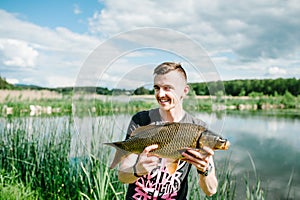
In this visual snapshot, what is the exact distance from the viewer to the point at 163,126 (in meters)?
0.90

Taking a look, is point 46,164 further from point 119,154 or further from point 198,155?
point 198,155

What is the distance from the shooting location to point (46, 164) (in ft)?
11.7

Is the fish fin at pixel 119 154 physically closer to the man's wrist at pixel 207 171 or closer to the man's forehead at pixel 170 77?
the man's forehead at pixel 170 77

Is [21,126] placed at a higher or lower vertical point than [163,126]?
lower

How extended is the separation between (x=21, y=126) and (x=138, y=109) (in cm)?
315

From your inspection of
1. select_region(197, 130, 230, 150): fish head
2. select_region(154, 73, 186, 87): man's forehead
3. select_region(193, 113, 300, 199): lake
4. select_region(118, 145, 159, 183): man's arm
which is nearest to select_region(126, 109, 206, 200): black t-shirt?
select_region(118, 145, 159, 183): man's arm

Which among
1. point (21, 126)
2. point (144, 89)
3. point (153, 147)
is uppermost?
point (144, 89)

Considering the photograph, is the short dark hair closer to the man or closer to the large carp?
the man

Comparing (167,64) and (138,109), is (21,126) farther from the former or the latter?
(167,64)

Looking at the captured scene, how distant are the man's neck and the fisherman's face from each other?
1.2 inches

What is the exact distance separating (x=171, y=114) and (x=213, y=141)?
0.70 ft

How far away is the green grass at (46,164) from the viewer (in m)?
2.97

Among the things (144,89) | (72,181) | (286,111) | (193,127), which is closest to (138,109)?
(144,89)

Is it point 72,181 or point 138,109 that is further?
point 72,181
